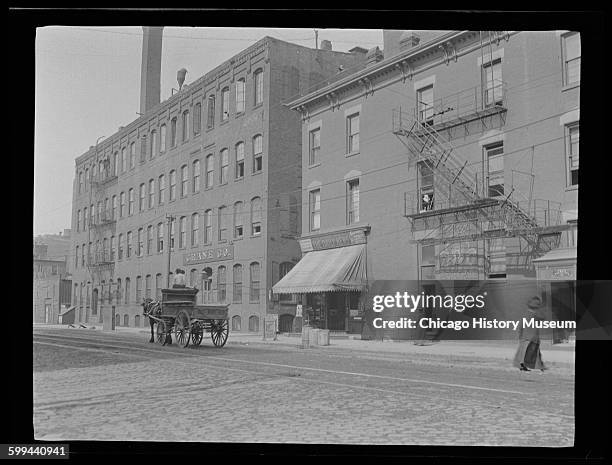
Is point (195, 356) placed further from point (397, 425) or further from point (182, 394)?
point (397, 425)

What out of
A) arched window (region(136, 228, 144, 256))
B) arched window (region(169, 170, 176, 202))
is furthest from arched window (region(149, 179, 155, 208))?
arched window (region(136, 228, 144, 256))

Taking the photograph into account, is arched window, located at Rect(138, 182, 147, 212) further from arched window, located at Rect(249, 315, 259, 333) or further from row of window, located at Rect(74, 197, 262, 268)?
arched window, located at Rect(249, 315, 259, 333)

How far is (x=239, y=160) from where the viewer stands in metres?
Answer: 6.77

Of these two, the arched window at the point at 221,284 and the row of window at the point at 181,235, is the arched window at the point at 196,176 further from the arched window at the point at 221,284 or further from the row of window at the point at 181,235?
the arched window at the point at 221,284

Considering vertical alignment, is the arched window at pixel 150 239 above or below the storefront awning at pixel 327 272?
above

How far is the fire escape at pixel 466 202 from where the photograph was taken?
18.8 feet

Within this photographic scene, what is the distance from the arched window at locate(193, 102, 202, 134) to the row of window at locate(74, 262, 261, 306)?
142 cm

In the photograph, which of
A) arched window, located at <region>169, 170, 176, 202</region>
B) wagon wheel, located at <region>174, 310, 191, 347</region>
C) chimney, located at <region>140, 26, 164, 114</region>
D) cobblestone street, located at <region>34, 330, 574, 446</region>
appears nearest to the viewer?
cobblestone street, located at <region>34, 330, 574, 446</region>

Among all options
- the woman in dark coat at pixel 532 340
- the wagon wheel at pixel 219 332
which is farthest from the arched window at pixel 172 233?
the woman in dark coat at pixel 532 340

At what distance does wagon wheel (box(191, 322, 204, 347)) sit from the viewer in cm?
619

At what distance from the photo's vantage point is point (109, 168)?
21.7ft

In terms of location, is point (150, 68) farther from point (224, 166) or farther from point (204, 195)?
point (204, 195)

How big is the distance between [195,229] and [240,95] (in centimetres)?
142

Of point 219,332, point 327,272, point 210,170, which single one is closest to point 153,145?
point 210,170
